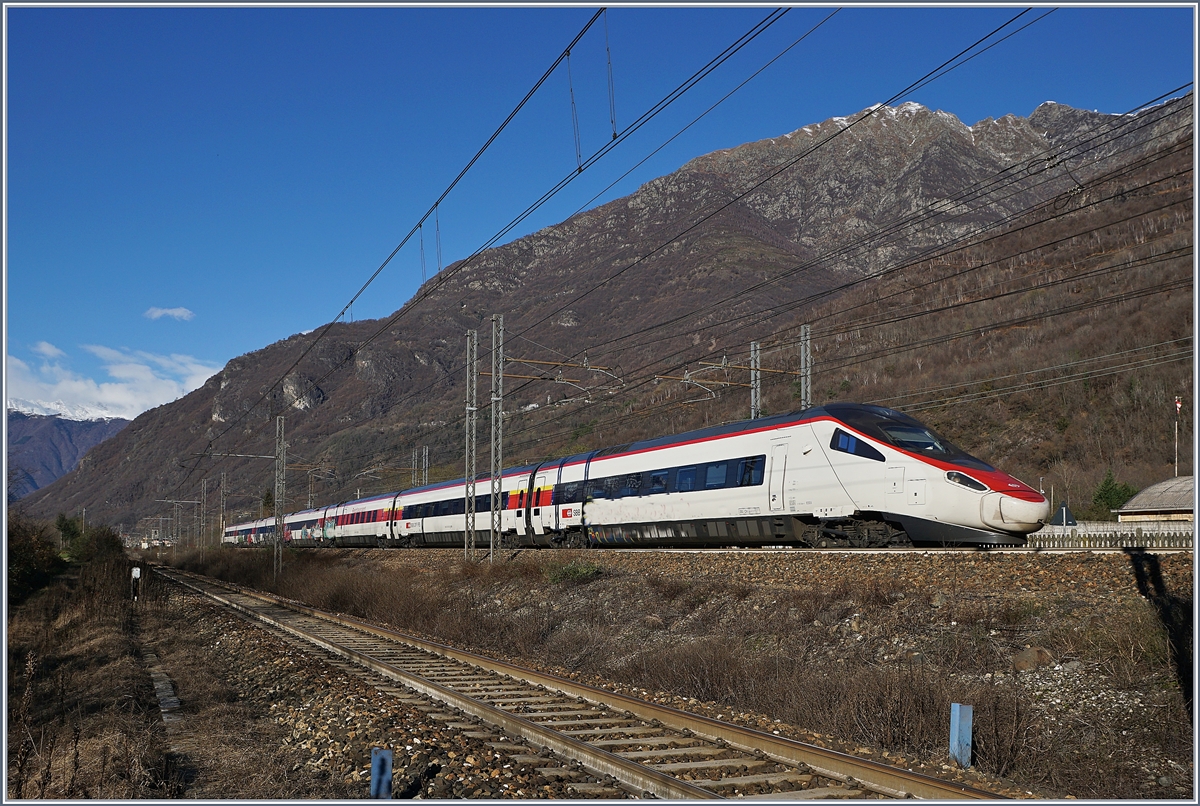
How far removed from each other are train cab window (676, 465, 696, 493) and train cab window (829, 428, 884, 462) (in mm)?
5388

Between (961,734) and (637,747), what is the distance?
3.07m

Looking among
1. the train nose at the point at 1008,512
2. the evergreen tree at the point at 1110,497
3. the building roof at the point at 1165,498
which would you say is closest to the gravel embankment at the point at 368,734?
the train nose at the point at 1008,512

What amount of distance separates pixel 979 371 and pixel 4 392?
2918 inches

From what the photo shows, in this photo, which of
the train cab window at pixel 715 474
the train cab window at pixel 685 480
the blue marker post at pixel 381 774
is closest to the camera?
the blue marker post at pixel 381 774

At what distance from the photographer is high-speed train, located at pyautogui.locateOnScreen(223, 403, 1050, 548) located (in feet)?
60.1

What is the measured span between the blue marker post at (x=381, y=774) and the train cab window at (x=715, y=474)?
56.3 ft

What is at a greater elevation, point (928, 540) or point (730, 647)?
point (928, 540)

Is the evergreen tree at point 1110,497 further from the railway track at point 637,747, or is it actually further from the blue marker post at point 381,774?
the blue marker post at point 381,774

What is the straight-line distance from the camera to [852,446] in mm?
20016

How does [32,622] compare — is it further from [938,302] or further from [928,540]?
[938,302]

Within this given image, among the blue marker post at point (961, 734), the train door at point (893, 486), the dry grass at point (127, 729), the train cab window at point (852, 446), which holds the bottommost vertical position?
the dry grass at point (127, 729)

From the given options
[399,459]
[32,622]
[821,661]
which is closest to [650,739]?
[821,661]

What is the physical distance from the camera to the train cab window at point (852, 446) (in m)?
19.5

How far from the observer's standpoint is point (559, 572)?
2448cm
